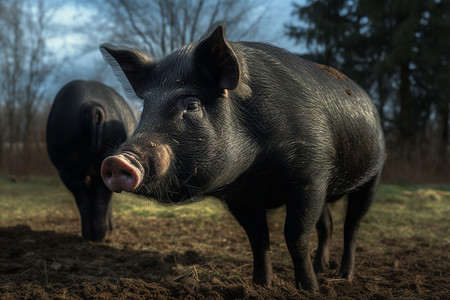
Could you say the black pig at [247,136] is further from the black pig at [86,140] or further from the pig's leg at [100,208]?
the pig's leg at [100,208]

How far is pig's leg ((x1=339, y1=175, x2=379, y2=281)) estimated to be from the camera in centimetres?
330

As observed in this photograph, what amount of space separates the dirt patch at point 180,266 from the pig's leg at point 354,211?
0.64 ft

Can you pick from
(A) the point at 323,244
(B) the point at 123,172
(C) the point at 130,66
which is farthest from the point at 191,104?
(A) the point at 323,244

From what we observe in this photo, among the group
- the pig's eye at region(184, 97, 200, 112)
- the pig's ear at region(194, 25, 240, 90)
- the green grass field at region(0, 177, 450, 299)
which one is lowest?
the green grass field at region(0, 177, 450, 299)

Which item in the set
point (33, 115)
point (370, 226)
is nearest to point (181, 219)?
point (370, 226)

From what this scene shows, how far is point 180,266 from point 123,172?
2003mm

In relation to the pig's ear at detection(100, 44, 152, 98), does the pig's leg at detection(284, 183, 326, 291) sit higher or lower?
lower

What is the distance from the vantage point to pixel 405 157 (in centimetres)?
1411

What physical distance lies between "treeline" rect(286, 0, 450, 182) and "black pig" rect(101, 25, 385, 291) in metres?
12.1

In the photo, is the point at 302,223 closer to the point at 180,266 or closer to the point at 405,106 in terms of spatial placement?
the point at 180,266

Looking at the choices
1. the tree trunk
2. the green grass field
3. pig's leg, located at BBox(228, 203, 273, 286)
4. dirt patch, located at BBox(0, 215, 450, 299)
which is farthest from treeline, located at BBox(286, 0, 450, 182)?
pig's leg, located at BBox(228, 203, 273, 286)

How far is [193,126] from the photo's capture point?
202cm

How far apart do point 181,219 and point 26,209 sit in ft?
9.44

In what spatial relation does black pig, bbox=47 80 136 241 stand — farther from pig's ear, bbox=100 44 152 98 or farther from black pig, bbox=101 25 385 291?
black pig, bbox=101 25 385 291
